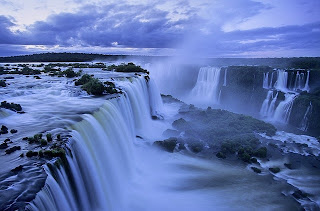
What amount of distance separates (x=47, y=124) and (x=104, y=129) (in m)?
2.48

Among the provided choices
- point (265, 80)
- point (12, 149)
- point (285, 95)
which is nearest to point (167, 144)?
point (12, 149)

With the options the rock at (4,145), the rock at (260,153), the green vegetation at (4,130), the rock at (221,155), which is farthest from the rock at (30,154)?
the rock at (260,153)

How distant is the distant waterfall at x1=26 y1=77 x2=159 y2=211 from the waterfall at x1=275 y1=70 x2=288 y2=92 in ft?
87.7

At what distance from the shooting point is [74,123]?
9.84 meters

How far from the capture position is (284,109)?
88.8 ft

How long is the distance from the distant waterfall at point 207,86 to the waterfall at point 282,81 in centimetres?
962

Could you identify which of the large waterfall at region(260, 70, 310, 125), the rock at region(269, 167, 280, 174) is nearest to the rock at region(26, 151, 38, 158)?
the rock at region(269, 167, 280, 174)

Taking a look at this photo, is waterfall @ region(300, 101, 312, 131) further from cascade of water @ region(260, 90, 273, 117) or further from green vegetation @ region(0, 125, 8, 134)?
green vegetation @ region(0, 125, 8, 134)

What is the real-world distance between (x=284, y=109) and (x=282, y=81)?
749 cm

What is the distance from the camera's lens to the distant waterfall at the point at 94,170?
6305mm

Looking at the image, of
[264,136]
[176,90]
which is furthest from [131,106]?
[176,90]

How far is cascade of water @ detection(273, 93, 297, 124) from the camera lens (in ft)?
87.2

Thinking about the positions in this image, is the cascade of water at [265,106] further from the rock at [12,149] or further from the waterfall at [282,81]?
the rock at [12,149]

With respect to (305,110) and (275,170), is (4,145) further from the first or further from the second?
(305,110)
